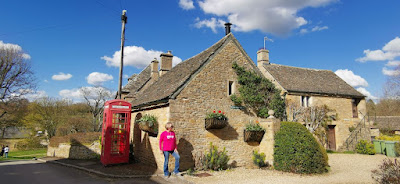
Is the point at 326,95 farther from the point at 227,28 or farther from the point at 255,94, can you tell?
the point at 227,28

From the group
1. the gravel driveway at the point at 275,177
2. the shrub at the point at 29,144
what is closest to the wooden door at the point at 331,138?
the gravel driveway at the point at 275,177

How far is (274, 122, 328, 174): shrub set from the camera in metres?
9.31

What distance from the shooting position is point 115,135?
1094cm

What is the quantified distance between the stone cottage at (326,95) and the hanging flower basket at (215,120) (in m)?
9.66

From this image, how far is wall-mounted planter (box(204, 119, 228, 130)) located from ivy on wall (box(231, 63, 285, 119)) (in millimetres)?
1555

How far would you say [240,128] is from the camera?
36.7 ft

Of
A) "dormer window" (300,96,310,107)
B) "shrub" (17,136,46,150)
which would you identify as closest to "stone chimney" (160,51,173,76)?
"dormer window" (300,96,310,107)

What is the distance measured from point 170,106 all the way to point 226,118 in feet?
8.46

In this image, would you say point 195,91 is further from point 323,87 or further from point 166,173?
point 323,87

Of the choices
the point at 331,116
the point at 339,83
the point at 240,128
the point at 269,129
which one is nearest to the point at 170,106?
the point at 240,128

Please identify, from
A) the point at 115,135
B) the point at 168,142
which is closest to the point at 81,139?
the point at 115,135

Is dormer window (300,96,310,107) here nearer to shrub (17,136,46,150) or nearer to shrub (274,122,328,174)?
shrub (274,122,328,174)

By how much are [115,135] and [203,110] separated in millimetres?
4422

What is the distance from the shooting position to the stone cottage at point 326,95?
62.3ft
